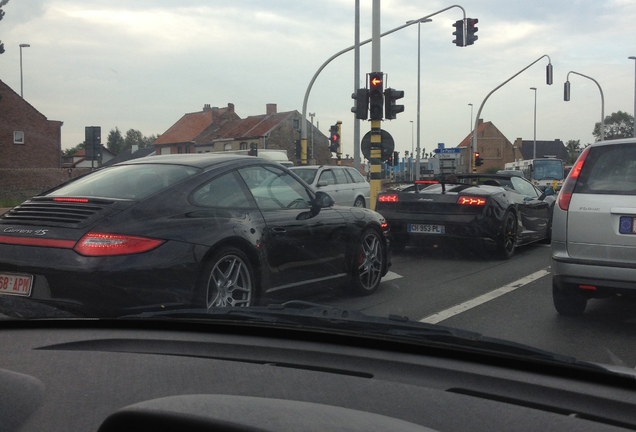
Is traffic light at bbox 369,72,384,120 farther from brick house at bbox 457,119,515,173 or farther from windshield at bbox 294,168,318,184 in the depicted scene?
brick house at bbox 457,119,515,173

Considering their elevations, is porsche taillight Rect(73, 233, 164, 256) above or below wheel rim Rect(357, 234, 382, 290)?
above

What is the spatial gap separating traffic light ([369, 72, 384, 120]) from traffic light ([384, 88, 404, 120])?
9.1 inches

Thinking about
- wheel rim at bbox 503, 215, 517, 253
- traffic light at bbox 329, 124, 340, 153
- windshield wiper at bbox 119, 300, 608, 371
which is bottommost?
wheel rim at bbox 503, 215, 517, 253

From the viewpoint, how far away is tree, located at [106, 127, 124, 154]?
91.4 meters

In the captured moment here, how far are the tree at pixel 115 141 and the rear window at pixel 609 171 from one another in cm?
8887

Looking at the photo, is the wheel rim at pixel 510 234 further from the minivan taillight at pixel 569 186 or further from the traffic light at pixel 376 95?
the traffic light at pixel 376 95

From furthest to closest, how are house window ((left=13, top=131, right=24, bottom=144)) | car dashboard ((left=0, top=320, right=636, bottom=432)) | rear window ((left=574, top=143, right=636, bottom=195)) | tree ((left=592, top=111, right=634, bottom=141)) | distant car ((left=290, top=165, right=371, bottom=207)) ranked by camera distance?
tree ((left=592, top=111, right=634, bottom=141)) < house window ((left=13, top=131, right=24, bottom=144)) < distant car ((left=290, top=165, right=371, bottom=207)) < rear window ((left=574, top=143, right=636, bottom=195)) < car dashboard ((left=0, top=320, right=636, bottom=432))

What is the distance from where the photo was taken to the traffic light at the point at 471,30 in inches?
832

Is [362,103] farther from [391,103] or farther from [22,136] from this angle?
[22,136]

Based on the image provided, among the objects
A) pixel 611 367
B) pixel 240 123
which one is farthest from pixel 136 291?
pixel 240 123

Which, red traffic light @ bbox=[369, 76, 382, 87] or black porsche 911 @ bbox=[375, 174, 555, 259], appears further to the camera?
red traffic light @ bbox=[369, 76, 382, 87]

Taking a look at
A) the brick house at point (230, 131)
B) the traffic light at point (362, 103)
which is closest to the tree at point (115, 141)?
the brick house at point (230, 131)

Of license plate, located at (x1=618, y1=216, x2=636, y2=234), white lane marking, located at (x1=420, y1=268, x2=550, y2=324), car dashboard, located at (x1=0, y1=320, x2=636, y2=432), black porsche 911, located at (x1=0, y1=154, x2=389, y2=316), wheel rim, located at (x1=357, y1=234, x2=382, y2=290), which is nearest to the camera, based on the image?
car dashboard, located at (x1=0, y1=320, x2=636, y2=432)

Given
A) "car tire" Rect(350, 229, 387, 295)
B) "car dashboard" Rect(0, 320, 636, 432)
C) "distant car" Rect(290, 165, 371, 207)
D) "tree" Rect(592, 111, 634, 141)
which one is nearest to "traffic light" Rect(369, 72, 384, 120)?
"distant car" Rect(290, 165, 371, 207)
